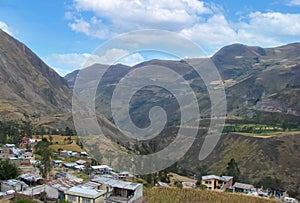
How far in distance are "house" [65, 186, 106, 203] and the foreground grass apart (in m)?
3.84

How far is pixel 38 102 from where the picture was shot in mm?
104500

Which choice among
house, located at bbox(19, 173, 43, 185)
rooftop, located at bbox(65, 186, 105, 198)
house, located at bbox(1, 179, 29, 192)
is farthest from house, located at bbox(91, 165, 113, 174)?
rooftop, located at bbox(65, 186, 105, 198)

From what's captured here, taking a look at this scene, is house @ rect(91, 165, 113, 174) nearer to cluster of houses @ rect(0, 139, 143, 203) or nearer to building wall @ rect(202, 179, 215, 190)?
cluster of houses @ rect(0, 139, 143, 203)

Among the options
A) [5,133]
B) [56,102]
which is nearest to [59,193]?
[5,133]

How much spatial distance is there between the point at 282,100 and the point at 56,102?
71.3 m

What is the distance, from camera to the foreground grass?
2517 centimetres

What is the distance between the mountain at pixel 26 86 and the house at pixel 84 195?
56218mm

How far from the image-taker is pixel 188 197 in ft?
85.3

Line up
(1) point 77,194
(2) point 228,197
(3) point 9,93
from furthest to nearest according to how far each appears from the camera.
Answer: (3) point 9,93 < (2) point 228,197 < (1) point 77,194

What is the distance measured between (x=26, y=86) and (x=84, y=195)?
9522cm

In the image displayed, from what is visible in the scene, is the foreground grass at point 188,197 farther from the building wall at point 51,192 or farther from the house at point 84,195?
the building wall at point 51,192

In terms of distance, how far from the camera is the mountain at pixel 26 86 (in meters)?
87.7

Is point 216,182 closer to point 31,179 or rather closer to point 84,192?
point 84,192

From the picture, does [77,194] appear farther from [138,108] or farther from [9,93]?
[138,108]
